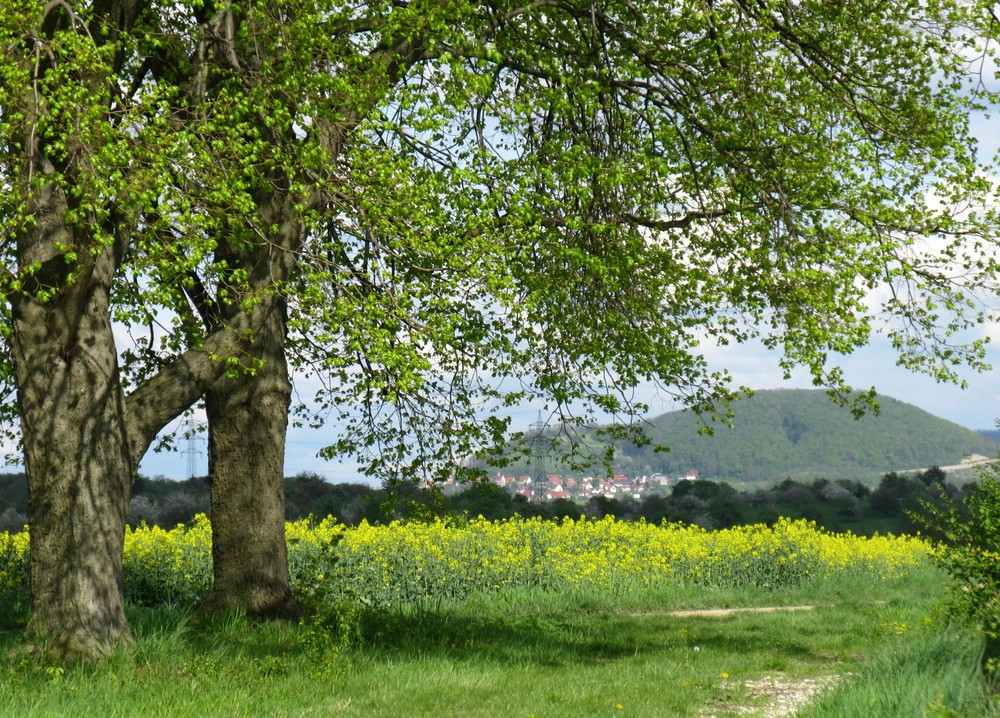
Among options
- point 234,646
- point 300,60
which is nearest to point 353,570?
point 234,646

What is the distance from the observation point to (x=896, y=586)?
21.4 m

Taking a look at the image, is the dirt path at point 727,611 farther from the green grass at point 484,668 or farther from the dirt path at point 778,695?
the dirt path at point 778,695

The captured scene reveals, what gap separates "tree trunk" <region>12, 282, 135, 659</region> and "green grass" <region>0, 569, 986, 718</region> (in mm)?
485

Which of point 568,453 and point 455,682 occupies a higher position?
point 568,453

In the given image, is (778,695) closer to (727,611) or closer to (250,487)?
(250,487)

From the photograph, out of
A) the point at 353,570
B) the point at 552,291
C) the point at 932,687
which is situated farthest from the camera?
the point at 353,570

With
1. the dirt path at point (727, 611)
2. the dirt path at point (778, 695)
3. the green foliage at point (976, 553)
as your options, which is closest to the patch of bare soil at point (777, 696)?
the dirt path at point (778, 695)

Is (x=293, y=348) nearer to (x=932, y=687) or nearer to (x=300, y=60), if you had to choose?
(x=300, y=60)

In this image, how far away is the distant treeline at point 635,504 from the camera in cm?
3125

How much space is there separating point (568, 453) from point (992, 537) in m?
5.16

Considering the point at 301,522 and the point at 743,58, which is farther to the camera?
the point at 301,522

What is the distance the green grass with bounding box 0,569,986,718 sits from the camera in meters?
8.58

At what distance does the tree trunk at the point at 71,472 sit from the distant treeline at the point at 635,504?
13294 mm

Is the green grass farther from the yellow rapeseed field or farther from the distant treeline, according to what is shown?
Answer: the distant treeline
